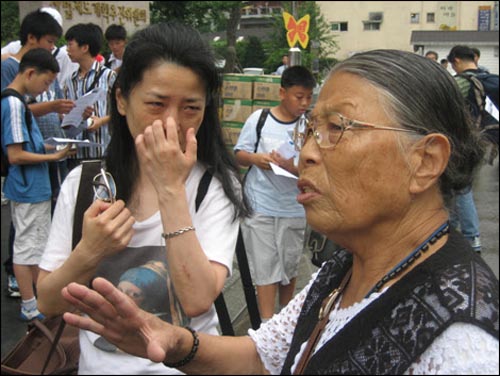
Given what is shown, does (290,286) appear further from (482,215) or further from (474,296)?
(482,215)

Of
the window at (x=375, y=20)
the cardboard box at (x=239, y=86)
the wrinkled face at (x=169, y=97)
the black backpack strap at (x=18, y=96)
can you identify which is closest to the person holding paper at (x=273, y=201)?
the black backpack strap at (x=18, y=96)

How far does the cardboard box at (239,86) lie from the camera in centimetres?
720

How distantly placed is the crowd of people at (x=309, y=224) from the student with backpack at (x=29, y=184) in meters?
2.21

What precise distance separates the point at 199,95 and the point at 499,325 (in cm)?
120

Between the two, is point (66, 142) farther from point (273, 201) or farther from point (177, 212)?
point (177, 212)

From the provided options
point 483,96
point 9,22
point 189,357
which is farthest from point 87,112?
point 9,22

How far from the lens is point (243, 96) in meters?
7.29

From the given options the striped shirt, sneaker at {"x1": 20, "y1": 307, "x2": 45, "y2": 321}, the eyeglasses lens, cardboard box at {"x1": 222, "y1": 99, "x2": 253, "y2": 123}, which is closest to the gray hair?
the eyeglasses lens

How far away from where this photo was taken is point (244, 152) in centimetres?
417

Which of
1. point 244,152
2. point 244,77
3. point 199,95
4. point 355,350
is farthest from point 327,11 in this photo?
point 355,350

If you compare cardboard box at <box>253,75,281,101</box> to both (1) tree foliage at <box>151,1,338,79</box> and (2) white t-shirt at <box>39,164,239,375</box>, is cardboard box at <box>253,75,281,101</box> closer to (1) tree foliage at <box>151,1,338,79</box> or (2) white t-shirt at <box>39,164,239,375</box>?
(1) tree foliage at <box>151,1,338,79</box>

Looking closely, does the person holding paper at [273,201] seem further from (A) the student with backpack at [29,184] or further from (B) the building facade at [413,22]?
(B) the building facade at [413,22]

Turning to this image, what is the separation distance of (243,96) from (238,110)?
0.22m

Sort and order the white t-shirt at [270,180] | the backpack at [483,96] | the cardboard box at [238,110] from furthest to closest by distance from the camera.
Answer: the cardboard box at [238,110]
the backpack at [483,96]
the white t-shirt at [270,180]
